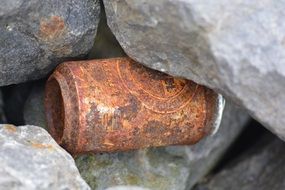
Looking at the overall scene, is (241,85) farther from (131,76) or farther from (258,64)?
(131,76)

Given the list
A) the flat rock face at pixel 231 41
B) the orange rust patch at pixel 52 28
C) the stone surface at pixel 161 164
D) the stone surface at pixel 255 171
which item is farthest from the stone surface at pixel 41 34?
the stone surface at pixel 255 171

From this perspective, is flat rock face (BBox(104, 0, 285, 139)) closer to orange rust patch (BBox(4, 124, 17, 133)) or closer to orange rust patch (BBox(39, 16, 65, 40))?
orange rust patch (BBox(39, 16, 65, 40))

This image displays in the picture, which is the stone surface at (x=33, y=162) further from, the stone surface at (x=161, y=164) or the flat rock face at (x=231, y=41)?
the flat rock face at (x=231, y=41)

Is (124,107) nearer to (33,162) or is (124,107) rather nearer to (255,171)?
(33,162)

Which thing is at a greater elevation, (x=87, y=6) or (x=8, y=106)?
(x=87, y=6)

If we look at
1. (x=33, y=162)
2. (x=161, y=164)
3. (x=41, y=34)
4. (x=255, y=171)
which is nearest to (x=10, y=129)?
(x=33, y=162)

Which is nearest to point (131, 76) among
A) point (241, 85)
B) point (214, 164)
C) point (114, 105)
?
point (114, 105)

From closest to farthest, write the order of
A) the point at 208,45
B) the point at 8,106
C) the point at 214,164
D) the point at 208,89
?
1. the point at 208,45
2. the point at 208,89
3. the point at 8,106
4. the point at 214,164
